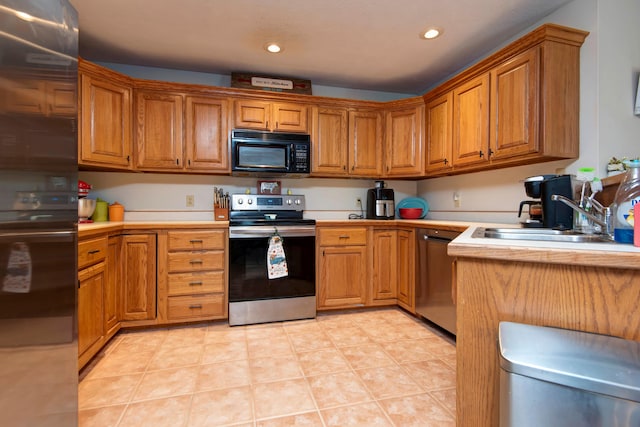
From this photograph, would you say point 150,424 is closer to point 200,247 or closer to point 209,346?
point 209,346

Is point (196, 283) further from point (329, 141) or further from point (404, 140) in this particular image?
point (404, 140)

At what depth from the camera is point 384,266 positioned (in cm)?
301

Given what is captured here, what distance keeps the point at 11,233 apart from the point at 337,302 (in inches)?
97.3

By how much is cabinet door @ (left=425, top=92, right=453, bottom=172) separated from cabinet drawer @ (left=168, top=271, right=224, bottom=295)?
2.22 m

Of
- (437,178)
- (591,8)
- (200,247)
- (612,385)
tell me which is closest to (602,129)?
(591,8)

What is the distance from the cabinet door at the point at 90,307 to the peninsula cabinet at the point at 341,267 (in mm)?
1667

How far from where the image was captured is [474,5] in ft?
6.77

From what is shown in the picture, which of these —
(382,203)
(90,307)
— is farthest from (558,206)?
(90,307)

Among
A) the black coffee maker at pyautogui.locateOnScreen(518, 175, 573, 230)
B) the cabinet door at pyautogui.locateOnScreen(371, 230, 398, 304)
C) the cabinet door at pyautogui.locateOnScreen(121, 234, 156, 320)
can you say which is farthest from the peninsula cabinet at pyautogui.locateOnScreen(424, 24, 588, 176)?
the cabinet door at pyautogui.locateOnScreen(121, 234, 156, 320)

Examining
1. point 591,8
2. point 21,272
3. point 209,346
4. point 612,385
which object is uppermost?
point 591,8

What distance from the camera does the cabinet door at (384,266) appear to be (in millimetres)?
2994

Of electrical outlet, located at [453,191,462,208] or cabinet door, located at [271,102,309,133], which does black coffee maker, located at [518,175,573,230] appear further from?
cabinet door, located at [271,102,309,133]

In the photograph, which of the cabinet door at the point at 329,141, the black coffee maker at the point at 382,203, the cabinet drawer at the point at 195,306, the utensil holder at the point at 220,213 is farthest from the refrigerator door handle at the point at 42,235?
the black coffee maker at the point at 382,203

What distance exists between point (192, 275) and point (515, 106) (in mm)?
2741
